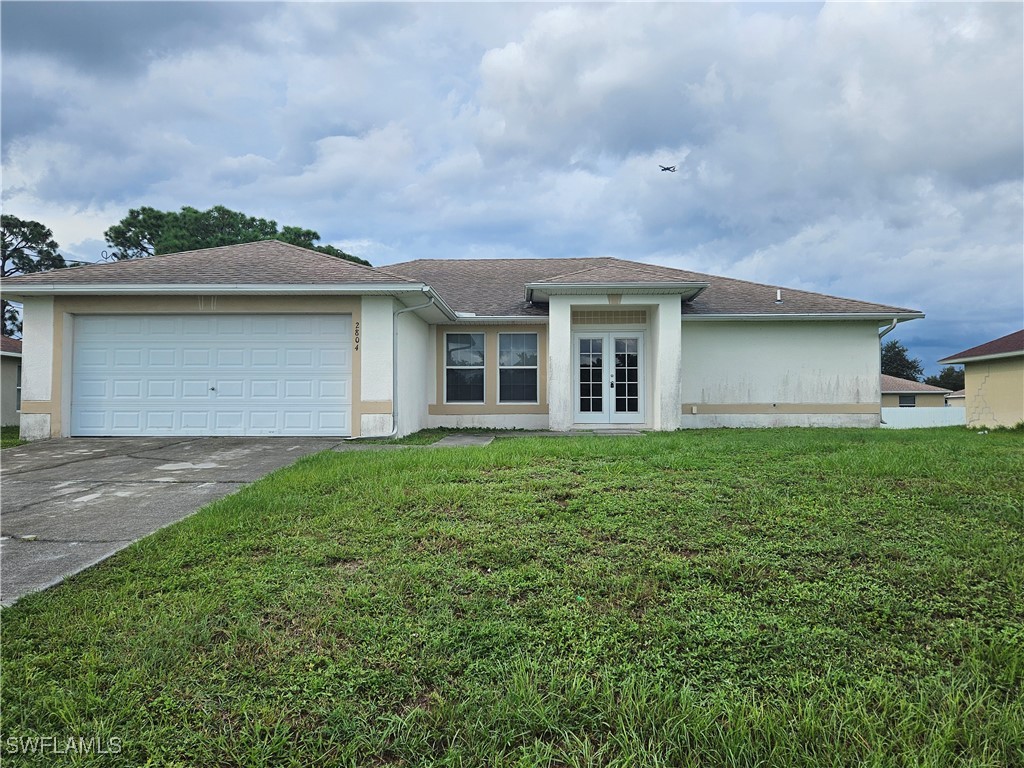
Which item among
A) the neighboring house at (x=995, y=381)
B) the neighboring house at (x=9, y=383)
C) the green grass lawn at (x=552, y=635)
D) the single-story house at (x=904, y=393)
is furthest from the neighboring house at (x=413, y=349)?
the single-story house at (x=904, y=393)

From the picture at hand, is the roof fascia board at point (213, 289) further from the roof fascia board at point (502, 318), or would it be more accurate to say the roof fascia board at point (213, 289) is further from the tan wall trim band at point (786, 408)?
the tan wall trim band at point (786, 408)

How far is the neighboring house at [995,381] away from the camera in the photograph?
14625 mm

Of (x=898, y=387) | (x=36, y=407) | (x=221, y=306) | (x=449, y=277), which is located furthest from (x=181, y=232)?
(x=898, y=387)

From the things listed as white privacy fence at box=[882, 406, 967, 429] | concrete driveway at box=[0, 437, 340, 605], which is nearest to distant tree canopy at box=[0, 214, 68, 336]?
concrete driveway at box=[0, 437, 340, 605]

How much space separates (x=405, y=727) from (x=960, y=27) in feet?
44.9

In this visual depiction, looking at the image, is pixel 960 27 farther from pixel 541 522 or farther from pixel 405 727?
pixel 405 727

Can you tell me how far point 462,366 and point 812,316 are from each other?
865 cm

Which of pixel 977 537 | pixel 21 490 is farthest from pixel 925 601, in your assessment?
pixel 21 490

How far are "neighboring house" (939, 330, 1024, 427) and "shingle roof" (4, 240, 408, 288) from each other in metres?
17.3

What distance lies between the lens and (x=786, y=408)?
12703mm

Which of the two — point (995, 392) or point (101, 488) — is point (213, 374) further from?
point (995, 392)

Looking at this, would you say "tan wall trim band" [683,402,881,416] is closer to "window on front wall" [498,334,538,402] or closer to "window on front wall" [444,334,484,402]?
"window on front wall" [498,334,538,402]

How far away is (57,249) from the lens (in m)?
31.9

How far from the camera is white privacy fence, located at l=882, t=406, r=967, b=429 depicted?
18355mm
